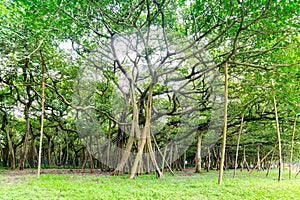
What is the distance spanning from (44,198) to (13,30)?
4.25 meters

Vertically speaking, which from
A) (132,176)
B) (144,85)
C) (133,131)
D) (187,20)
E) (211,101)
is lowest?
(132,176)

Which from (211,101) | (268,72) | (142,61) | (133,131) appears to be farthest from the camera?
(211,101)

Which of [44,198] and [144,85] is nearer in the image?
[44,198]

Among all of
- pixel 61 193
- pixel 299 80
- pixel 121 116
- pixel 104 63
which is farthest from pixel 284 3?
pixel 121 116

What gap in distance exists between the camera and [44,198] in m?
4.69

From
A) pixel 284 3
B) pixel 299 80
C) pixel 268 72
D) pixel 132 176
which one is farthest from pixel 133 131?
pixel 284 3

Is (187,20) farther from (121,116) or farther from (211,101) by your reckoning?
(121,116)

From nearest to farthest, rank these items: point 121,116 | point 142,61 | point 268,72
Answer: point 268,72 → point 142,61 → point 121,116

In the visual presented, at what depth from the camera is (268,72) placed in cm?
782

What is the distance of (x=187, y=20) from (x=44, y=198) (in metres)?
6.83

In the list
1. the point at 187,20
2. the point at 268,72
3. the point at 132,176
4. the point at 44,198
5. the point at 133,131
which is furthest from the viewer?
the point at 133,131

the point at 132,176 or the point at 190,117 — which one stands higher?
the point at 190,117

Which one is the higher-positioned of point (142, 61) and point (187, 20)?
point (187, 20)

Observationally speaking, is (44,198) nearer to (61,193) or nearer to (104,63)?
(61,193)
